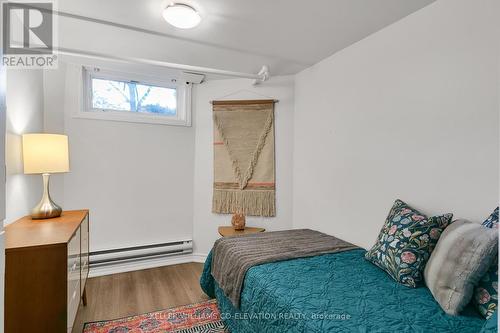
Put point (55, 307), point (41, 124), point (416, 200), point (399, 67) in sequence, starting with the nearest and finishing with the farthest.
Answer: point (55, 307) → point (416, 200) → point (399, 67) → point (41, 124)

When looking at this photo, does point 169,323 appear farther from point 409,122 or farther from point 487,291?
point 409,122

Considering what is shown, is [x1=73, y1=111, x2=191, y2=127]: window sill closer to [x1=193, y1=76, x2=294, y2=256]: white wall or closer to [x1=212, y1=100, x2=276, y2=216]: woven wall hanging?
[x1=193, y1=76, x2=294, y2=256]: white wall

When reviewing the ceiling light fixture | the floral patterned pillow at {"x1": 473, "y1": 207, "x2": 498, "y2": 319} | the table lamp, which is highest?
the ceiling light fixture

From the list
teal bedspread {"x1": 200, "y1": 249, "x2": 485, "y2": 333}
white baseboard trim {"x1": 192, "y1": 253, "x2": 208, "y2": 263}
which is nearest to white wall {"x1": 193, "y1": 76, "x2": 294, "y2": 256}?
white baseboard trim {"x1": 192, "y1": 253, "x2": 208, "y2": 263}

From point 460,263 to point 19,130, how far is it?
2.96m

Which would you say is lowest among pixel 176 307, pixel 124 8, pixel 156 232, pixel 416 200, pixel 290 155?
pixel 176 307

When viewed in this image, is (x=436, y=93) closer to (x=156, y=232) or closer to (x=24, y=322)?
(x=24, y=322)

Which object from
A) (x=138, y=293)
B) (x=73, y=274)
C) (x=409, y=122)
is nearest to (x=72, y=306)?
(x=73, y=274)

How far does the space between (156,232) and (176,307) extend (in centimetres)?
105

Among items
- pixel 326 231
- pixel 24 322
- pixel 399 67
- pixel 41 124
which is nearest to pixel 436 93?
pixel 399 67

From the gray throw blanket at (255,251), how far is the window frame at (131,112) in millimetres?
1698

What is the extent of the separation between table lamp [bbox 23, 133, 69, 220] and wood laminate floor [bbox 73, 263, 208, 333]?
89cm

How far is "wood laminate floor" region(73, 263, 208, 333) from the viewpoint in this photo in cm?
214

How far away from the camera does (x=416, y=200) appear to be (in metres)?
1.74
